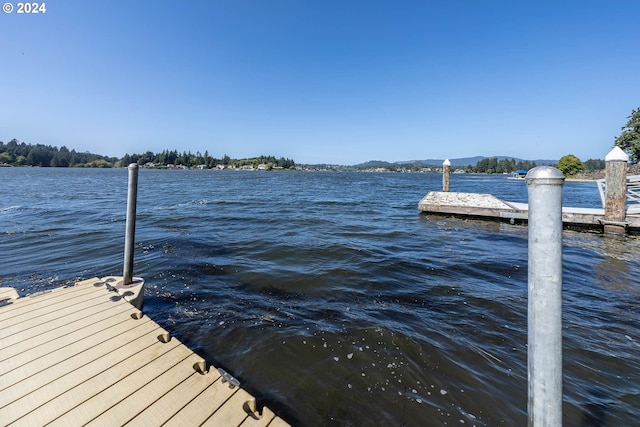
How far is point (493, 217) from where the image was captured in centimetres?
1380

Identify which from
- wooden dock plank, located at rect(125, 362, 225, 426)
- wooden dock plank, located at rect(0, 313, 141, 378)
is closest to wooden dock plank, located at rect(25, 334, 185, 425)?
wooden dock plank, located at rect(125, 362, 225, 426)

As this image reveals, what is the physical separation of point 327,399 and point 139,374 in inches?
75.2

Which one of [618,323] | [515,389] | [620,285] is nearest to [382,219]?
[620,285]

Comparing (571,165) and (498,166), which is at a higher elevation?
(498,166)

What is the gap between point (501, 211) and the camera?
1333cm

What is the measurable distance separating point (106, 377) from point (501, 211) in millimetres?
15395

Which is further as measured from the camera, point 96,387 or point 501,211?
point 501,211

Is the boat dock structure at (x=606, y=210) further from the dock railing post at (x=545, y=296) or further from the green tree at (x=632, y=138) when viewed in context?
the green tree at (x=632, y=138)

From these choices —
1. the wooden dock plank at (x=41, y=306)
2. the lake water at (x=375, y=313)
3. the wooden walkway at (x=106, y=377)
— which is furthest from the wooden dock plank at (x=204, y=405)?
the wooden dock plank at (x=41, y=306)

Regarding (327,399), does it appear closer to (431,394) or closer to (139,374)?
(431,394)

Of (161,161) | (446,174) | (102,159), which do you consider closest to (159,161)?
(161,161)

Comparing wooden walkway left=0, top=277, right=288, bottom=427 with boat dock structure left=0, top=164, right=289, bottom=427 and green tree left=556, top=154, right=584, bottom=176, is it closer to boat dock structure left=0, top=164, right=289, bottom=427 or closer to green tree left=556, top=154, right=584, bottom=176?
boat dock structure left=0, top=164, right=289, bottom=427

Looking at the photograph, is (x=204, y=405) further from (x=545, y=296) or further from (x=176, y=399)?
(x=545, y=296)

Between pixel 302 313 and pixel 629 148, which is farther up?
pixel 629 148
